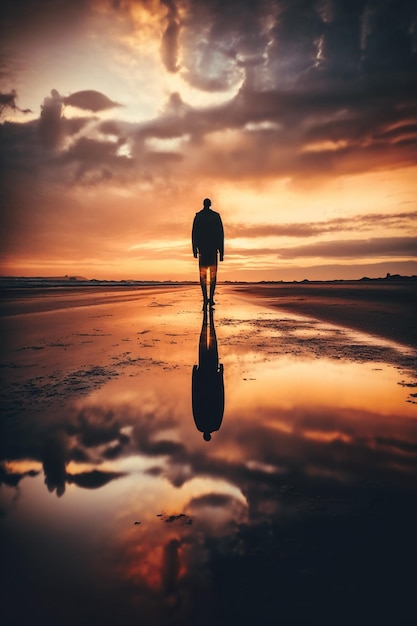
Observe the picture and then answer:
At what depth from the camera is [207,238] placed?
1217 cm

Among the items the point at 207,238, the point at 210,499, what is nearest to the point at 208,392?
the point at 210,499

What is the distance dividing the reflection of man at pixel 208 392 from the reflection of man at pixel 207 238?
5687 millimetres

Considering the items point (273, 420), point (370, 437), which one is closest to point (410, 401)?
point (370, 437)

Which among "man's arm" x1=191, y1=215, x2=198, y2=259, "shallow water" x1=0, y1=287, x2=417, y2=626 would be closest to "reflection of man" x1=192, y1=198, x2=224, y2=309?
"man's arm" x1=191, y1=215, x2=198, y2=259

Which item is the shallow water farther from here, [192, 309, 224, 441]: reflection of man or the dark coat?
the dark coat

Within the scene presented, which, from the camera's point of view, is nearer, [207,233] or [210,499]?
[210,499]

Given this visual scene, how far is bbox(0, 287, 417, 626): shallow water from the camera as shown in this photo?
140 centimetres

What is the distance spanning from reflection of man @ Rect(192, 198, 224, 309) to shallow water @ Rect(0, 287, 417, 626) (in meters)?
7.68

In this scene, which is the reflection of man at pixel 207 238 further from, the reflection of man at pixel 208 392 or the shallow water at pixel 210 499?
the shallow water at pixel 210 499

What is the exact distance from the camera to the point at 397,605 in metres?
1.34

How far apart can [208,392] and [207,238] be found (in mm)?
8573

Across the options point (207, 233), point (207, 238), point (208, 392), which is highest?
point (207, 233)

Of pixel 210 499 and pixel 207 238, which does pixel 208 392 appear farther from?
pixel 207 238

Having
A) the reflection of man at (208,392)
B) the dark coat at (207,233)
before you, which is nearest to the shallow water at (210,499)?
the reflection of man at (208,392)
